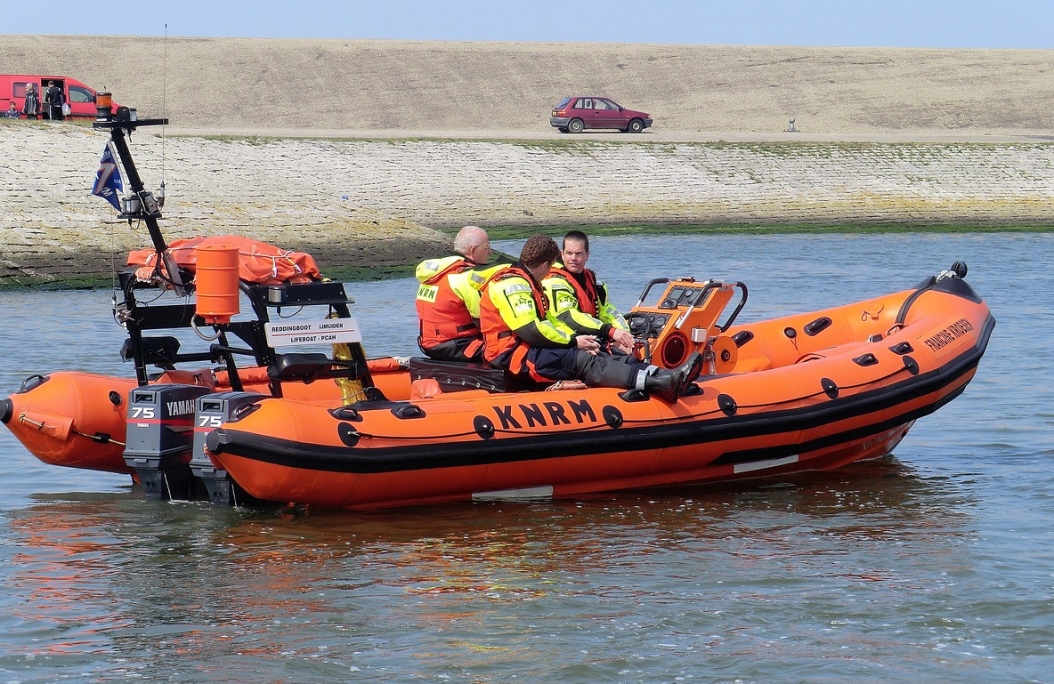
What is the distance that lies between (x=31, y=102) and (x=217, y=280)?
2084 cm

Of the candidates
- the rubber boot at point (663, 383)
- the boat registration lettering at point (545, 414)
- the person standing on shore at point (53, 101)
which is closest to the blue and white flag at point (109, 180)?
the boat registration lettering at point (545, 414)

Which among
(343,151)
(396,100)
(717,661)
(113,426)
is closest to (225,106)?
(396,100)

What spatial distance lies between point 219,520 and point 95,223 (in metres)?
10.8

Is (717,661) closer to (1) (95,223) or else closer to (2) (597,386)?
(2) (597,386)

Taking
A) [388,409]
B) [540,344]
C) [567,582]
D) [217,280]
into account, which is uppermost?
[217,280]

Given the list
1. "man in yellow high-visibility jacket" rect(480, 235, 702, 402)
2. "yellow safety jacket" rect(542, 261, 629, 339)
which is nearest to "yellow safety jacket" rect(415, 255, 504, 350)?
"man in yellow high-visibility jacket" rect(480, 235, 702, 402)

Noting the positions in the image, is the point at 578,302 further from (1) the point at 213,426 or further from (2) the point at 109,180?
(2) the point at 109,180

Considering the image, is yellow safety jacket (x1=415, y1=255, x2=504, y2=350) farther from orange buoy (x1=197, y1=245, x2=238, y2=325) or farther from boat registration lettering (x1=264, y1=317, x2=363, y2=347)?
orange buoy (x1=197, y1=245, x2=238, y2=325)

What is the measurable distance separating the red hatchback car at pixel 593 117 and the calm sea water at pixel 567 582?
22.0 meters

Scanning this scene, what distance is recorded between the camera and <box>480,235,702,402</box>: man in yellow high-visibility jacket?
6.84m

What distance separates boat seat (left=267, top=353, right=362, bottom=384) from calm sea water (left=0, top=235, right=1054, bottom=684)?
25.3 inches

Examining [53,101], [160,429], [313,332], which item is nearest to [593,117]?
[53,101]

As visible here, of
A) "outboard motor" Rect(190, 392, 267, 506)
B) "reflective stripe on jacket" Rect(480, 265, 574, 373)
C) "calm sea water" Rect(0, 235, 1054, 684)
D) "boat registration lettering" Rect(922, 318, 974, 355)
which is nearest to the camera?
"calm sea water" Rect(0, 235, 1054, 684)

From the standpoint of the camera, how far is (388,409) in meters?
6.57
